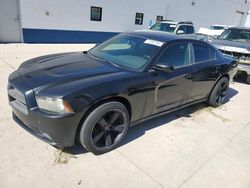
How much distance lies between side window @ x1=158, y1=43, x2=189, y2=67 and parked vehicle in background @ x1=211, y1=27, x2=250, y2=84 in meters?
4.00

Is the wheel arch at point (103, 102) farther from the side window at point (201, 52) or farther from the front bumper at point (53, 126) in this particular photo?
the side window at point (201, 52)

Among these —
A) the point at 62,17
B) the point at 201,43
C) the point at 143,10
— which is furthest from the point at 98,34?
the point at 201,43

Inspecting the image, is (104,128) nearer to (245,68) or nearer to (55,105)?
(55,105)

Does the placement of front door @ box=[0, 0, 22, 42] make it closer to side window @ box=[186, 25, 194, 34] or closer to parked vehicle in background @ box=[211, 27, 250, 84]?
side window @ box=[186, 25, 194, 34]

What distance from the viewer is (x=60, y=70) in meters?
2.95

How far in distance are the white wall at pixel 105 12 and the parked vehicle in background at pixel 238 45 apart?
7.66m

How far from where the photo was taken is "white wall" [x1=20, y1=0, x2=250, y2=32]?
10695 mm

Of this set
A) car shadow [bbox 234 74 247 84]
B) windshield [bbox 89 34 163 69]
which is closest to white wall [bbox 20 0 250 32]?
windshield [bbox 89 34 163 69]

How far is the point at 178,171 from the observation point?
2.81m

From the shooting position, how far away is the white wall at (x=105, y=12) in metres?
Result: 10.7

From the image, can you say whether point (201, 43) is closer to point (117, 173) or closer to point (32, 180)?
point (117, 173)

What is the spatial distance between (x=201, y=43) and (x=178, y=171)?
8.50 feet

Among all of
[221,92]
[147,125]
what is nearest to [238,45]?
[221,92]

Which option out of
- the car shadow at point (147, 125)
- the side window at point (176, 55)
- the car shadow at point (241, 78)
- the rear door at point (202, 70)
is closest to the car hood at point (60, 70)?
the side window at point (176, 55)
